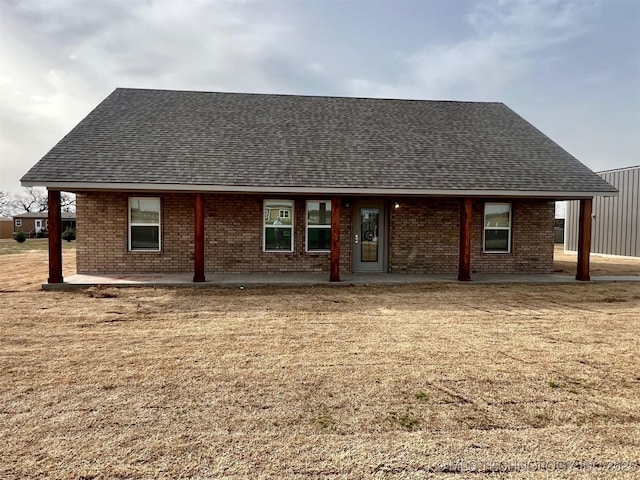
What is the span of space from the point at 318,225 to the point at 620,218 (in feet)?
53.2

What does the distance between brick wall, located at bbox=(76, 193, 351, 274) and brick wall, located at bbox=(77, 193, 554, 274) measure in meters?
0.03

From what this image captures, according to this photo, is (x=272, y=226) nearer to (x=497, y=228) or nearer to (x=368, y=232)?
Result: (x=368, y=232)

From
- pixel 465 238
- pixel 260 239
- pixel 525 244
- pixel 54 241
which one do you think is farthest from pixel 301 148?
pixel 525 244

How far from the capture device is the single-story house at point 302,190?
33.1 feet

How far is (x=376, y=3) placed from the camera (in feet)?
45.3

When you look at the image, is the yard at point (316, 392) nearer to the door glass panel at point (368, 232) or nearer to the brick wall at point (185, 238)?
the brick wall at point (185, 238)

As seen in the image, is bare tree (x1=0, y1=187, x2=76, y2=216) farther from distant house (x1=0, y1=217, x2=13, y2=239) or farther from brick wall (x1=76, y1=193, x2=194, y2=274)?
brick wall (x1=76, y1=193, x2=194, y2=274)

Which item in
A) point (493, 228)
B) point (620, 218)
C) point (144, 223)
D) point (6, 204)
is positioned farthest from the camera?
point (6, 204)

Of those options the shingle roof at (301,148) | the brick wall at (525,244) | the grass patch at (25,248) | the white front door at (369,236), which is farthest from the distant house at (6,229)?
the brick wall at (525,244)

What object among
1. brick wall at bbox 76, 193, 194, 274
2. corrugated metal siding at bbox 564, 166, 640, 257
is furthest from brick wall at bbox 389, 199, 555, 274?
corrugated metal siding at bbox 564, 166, 640, 257

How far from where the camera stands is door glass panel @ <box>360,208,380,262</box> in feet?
40.4

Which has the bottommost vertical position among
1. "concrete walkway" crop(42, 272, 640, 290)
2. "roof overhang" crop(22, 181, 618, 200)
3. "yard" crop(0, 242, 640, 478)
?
"yard" crop(0, 242, 640, 478)

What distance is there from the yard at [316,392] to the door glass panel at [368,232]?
484 centimetres

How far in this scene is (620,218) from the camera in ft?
63.7
